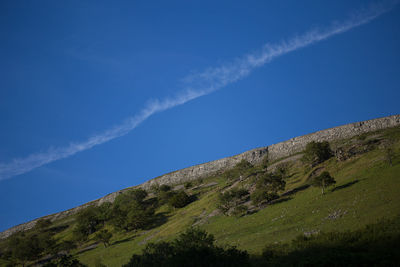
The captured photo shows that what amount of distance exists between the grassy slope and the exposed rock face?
2806 inches

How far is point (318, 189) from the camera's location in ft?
195

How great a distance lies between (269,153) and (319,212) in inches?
A: 4703

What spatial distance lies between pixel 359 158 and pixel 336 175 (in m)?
10.3

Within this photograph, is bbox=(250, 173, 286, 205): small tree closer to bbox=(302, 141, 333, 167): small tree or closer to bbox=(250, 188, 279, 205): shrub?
bbox=(250, 188, 279, 205): shrub

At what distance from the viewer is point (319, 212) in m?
44.3

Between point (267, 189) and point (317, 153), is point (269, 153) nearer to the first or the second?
point (317, 153)

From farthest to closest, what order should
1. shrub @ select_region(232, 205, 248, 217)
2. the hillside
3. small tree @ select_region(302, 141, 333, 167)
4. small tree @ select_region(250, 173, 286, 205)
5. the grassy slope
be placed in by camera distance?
small tree @ select_region(302, 141, 333, 167), small tree @ select_region(250, 173, 286, 205), shrub @ select_region(232, 205, 248, 217), the hillside, the grassy slope

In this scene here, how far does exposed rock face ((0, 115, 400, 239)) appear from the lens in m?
133

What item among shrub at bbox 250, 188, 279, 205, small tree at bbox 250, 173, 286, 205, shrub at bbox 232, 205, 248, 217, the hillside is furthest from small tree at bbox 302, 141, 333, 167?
shrub at bbox 232, 205, 248, 217

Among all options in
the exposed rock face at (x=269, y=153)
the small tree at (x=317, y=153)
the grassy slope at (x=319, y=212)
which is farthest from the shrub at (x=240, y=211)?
the exposed rock face at (x=269, y=153)

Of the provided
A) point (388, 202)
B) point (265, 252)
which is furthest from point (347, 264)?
point (388, 202)

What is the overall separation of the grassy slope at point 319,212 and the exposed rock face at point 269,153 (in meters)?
71.3

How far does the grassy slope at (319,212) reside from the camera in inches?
1460

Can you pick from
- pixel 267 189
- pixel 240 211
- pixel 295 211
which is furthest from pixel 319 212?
pixel 267 189
